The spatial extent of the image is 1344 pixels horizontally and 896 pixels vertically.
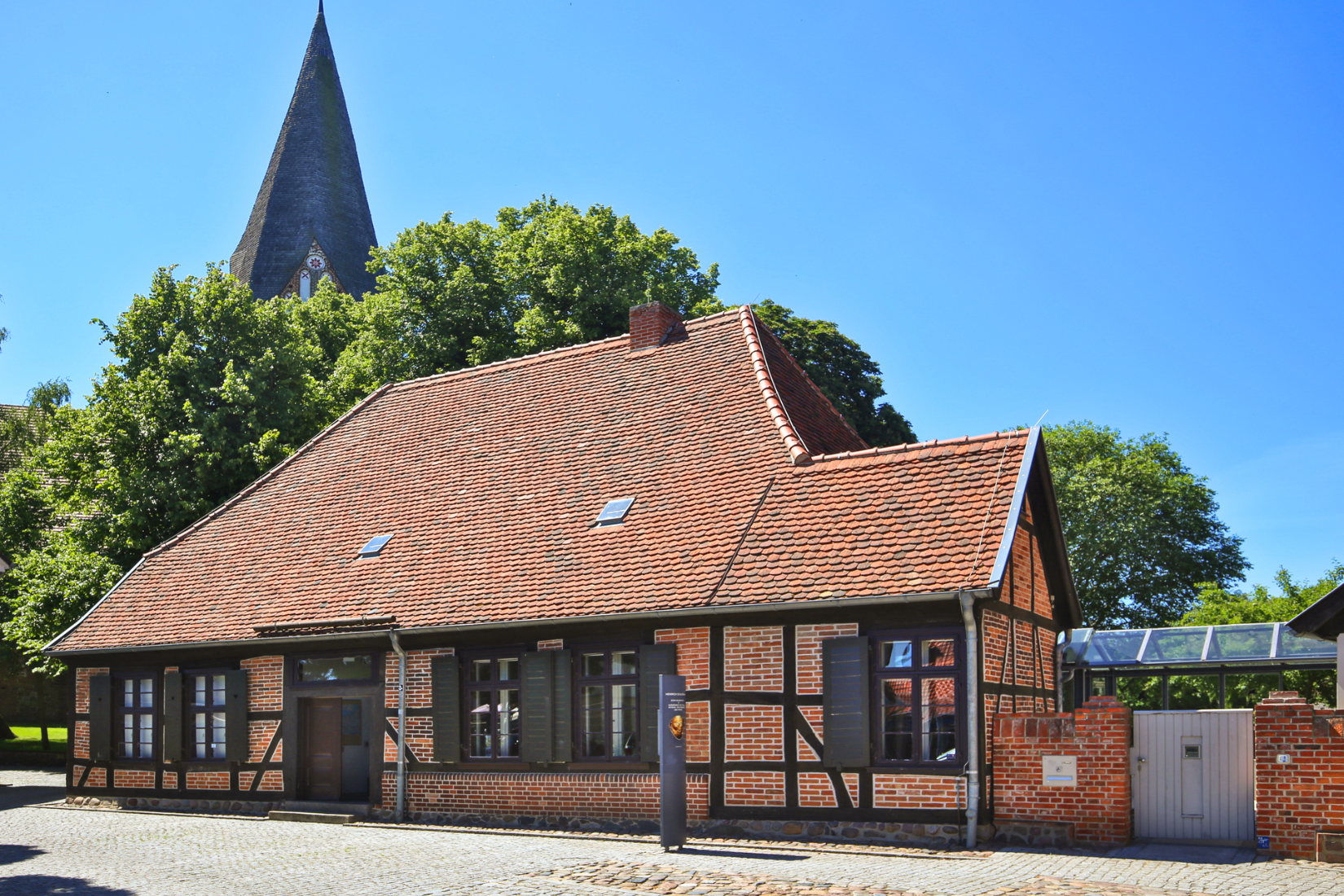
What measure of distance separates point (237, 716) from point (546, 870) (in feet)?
27.9

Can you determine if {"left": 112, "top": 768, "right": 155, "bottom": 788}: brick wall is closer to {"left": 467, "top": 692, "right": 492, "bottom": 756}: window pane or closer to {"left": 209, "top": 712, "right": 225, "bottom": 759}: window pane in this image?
{"left": 209, "top": 712, "right": 225, "bottom": 759}: window pane

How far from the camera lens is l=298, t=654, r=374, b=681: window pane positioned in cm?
1688

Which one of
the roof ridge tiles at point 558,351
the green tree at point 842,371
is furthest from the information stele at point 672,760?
the green tree at point 842,371

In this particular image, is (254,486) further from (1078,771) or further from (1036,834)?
(1078,771)

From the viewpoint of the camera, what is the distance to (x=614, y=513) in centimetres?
1625

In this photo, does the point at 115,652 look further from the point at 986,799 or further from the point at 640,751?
the point at 986,799

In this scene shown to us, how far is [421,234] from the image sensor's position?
31859mm

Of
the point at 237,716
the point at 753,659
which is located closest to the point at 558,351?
the point at 237,716

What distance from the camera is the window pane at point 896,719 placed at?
12930 millimetres

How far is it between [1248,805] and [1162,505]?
33.7m

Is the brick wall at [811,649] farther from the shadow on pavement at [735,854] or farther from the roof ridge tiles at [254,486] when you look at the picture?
the roof ridge tiles at [254,486]

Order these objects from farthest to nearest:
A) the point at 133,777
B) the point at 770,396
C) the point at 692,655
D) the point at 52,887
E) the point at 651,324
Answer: the point at 651,324 → the point at 133,777 → the point at 770,396 → the point at 692,655 → the point at 52,887

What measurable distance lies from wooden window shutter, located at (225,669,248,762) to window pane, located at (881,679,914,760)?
31.3ft

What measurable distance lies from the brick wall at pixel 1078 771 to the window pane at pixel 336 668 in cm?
837
